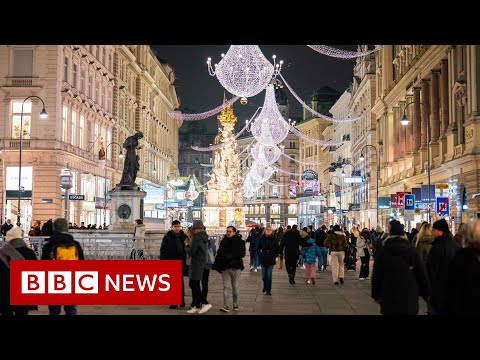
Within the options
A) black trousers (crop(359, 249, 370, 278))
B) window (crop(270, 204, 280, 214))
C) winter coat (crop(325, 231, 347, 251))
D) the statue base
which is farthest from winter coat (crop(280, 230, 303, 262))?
window (crop(270, 204, 280, 214))

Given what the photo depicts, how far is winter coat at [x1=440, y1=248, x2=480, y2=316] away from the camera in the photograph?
314 inches

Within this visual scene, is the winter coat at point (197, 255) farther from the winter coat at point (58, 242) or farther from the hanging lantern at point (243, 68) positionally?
the hanging lantern at point (243, 68)

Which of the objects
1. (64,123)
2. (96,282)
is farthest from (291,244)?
(64,123)

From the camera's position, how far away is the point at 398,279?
995 cm

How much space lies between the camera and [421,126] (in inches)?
2098

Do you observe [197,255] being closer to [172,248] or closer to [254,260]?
[172,248]

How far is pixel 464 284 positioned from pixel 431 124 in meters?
42.9

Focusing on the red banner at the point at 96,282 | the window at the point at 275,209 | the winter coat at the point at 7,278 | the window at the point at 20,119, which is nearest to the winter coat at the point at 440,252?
the red banner at the point at 96,282

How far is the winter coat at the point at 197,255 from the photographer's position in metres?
16.2

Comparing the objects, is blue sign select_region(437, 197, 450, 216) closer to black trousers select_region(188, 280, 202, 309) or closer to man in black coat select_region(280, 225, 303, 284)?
man in black coat select_region(280, 225, 303, 284)

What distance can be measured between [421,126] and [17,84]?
27.8 m

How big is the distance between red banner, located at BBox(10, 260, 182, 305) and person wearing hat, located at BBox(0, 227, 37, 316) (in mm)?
260
